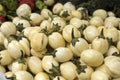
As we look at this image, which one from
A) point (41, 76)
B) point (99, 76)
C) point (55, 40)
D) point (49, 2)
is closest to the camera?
point (99, 76)

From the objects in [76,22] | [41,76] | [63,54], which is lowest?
[41,76]

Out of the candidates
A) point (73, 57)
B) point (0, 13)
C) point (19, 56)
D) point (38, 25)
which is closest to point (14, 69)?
point (19, 56)

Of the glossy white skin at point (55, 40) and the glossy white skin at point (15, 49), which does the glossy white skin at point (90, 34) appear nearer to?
the glossy white skin at point (55, 40)

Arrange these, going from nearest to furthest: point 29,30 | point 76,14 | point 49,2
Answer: point 29,30
point 76,14
point 49,2

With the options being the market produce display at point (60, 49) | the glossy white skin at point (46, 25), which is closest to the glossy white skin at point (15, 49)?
the market produce display at point (60, 49)

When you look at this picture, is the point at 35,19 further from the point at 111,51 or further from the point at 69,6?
the point at 111,51

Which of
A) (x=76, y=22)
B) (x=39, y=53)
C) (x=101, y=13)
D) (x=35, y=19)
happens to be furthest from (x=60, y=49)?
(x=101, y=13)
